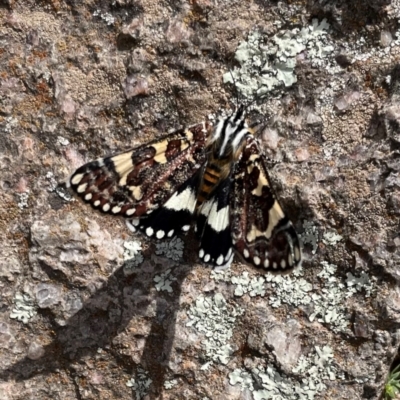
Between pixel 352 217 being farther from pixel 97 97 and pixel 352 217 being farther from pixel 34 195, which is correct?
pixel 34 195

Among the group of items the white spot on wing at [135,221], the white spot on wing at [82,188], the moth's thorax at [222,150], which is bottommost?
the white spot on wing at [135,221]

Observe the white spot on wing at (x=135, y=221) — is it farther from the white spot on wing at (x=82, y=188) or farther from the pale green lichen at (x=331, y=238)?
the pale green lichen at (x=331, y=238)

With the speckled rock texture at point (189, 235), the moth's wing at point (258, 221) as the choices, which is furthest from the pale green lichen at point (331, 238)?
the moth's wing at point (258, 221)

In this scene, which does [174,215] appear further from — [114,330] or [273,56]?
[273,56]

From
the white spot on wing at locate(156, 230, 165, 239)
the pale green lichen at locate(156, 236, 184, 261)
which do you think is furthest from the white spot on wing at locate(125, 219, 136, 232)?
the pale green lichen at locate(156, 236, 184, 261)

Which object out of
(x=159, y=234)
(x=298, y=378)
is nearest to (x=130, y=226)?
(x=159, y=234)

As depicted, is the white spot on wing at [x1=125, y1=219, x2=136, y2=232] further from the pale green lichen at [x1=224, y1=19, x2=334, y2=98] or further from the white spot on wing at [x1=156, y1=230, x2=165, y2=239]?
the pale green lichen at [x1=224, y1=19, x2=334, y2=98]
